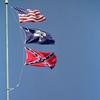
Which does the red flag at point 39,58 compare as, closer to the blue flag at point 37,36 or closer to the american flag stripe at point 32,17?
the blue flag at point 37,36

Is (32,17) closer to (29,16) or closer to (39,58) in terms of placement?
(29,16)

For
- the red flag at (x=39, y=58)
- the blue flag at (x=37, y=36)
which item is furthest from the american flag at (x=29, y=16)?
the red flag at (x=39, y=58)

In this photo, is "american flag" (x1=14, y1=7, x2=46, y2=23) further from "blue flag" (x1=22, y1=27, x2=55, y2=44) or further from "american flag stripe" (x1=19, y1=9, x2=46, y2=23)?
"blue flag" (x1=22, y1=27, x2=55, y2=44)

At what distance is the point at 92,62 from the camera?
310cm

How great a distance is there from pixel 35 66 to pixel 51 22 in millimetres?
566

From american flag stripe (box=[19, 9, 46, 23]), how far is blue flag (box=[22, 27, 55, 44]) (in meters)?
0.10

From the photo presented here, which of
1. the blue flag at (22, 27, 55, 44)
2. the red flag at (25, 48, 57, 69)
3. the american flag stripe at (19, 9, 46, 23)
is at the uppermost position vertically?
the american flag stripe at (19, 9, 46, 23)

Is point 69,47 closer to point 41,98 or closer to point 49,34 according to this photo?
point 49,34

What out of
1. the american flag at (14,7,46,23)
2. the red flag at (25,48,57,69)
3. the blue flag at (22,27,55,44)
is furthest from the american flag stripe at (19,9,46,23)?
the red flag at (25,48,57,69)

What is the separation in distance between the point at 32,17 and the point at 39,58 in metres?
0.45

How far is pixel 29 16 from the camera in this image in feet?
8.63

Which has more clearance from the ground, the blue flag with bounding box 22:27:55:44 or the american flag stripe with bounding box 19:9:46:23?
the american flag stripe with bounding box 19:9:46:23

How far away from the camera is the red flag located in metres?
2.66

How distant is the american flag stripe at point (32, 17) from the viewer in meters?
2.60
